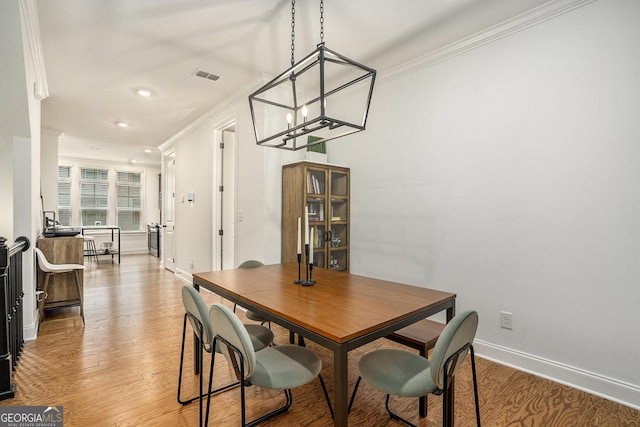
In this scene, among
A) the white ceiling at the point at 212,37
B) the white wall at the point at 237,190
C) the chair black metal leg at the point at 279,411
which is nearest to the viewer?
the chair black metal leg at the point at 279,411

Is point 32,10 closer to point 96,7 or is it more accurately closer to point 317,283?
point 96,7

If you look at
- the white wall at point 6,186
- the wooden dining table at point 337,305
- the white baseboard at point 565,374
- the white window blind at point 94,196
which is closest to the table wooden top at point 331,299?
the wooden dining table at point 337,305

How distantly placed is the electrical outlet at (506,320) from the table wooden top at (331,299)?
3.41 ft

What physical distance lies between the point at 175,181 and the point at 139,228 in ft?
13.9

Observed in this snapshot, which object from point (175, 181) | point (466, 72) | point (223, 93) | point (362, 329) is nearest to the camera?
point (362, 329)

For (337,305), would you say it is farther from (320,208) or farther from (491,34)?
(491,34)

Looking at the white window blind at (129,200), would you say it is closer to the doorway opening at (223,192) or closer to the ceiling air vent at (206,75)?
the doorway opening at (223,192)

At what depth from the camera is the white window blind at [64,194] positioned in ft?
27.1

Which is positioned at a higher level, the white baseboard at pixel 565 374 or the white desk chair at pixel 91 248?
the white desk chair at pixel 91 248

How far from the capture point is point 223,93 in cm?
407

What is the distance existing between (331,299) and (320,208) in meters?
1.94

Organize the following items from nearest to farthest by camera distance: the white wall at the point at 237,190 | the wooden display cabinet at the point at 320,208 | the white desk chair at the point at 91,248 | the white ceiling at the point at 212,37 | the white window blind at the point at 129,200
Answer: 1. the white ceiling at the point at 212,37
2. the wooden display cabinet at the point at 320,208
3. the white wall at the point at 237,190
4. the white desk chair at the point at 91,248
5. the white window blind at the point at 129,200

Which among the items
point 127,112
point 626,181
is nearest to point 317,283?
point 626,181

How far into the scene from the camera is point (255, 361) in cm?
156
